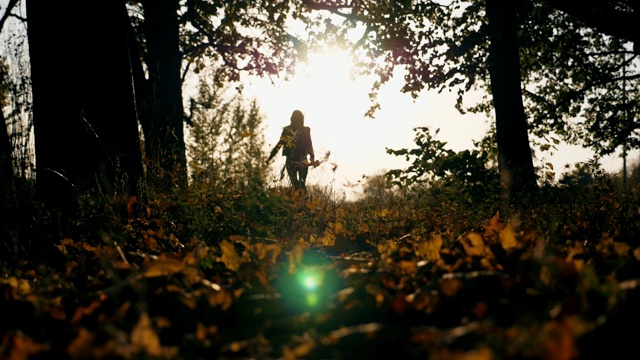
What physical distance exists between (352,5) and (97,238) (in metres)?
6.74

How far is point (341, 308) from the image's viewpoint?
1.64 m

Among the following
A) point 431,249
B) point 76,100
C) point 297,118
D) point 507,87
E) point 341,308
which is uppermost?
point 297,118

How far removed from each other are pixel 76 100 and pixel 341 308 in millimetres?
3545

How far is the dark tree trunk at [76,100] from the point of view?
4066mm

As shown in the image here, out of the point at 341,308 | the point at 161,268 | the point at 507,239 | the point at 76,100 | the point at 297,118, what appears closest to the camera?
the point at 341,308

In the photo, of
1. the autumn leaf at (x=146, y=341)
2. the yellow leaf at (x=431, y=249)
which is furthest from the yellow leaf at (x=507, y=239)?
the autumn leaf at (x=146, y=341)

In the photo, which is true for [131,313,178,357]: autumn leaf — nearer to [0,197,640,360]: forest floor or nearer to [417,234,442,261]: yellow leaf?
[0,197,640,360]: forest floor

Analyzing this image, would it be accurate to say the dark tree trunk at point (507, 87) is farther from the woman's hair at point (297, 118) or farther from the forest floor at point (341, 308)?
the forest floor at point (341, 308)

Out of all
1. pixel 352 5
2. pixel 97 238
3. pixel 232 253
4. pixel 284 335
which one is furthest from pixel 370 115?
pixel 284 335

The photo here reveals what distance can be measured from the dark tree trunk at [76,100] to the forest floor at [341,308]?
179 centimetres

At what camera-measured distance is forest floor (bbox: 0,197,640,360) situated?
3.84 ft

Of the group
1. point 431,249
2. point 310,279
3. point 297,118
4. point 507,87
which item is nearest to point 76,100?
point 310,279

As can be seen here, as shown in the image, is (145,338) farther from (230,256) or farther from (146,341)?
(230,256)

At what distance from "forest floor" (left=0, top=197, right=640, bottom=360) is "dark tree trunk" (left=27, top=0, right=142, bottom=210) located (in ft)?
5.88
